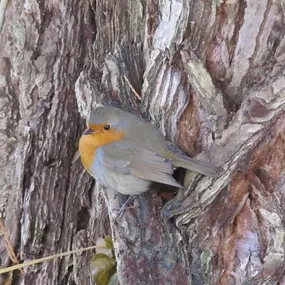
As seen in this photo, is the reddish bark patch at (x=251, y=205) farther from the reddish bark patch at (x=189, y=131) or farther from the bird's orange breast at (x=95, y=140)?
the bird's orange breast at (x=95, y=140)

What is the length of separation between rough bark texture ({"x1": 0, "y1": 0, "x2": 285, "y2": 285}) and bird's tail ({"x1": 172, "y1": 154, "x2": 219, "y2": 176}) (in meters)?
0.05

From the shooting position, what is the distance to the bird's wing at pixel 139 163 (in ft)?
6.40

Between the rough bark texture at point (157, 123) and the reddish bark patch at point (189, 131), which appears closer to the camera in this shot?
the rough bark texture at point (157, 123)

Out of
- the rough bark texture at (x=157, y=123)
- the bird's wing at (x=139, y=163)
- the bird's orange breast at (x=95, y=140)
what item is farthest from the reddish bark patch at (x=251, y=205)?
the bird's orange breast at (x=95, y=140)

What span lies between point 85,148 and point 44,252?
0.64 meters

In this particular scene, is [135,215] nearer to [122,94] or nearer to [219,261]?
[219,261]

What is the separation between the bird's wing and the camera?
1952mm

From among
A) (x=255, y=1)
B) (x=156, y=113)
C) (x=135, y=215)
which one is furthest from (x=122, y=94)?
(x=255, y=1)

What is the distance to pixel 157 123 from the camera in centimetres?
213

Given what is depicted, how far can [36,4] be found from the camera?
243 cm

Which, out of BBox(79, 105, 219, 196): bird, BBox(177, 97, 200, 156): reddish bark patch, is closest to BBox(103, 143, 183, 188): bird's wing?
BBox(79, 105, 219, 196): bird

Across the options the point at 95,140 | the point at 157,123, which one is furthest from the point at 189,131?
the point at 95,140

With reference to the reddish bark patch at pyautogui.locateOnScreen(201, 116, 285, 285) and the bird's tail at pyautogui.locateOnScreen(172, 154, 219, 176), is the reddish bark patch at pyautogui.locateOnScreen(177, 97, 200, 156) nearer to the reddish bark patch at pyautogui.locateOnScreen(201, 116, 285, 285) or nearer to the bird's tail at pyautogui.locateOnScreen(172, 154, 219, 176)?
the bird's tail at pyautogui.locateOnScreen(172, 154, 219, 176)

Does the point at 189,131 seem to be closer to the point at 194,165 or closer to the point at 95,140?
the point at 194,165
